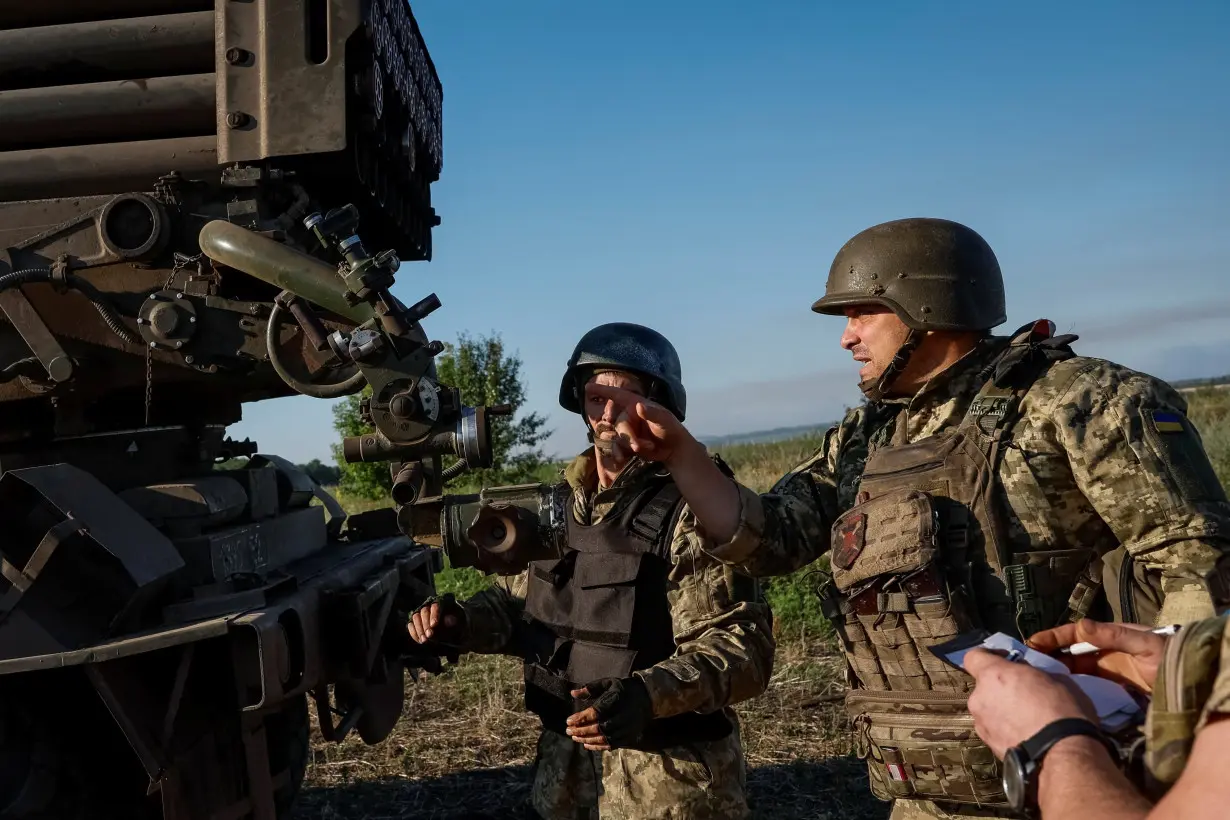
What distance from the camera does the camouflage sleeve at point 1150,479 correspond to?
2414 mm

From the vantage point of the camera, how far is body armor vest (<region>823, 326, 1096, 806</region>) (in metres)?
2.63

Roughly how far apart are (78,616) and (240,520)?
1185 millimetres

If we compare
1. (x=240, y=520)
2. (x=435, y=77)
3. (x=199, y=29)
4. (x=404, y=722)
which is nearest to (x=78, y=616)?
(x=240, y=520)

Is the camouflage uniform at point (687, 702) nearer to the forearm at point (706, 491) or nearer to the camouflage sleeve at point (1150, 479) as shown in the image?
the forearm at point (706, 491)

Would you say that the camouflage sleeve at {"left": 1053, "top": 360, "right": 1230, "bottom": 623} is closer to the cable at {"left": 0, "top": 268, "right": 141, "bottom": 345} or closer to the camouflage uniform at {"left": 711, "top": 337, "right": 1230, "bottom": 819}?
the camouflage uniform at {"left": 711, "top": 337, "right": 1230, "bottom": 819}

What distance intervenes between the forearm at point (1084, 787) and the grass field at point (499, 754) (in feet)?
12.9

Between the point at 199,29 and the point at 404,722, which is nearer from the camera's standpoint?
the point at 199,29

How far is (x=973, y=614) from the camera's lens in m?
2.66

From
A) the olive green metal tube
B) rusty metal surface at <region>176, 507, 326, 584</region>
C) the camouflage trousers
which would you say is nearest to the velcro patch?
the camouflage trousers

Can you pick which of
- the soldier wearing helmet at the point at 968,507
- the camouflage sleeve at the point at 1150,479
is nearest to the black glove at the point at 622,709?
the soldier wearing helmet at the point at 968,507

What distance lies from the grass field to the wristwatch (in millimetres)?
3879

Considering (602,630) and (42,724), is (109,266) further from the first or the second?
(602,630)

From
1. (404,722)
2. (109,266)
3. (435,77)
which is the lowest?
(404,722)

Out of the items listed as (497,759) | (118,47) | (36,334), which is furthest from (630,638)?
(118,47)
